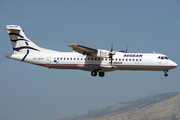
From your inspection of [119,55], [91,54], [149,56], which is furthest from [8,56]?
[149,56]

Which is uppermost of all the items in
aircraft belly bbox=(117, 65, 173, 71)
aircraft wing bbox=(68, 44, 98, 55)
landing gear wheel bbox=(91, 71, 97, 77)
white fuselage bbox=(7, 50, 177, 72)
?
aircraft wing bbox=(68, 44, 98, 55)

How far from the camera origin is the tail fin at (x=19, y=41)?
147 feet

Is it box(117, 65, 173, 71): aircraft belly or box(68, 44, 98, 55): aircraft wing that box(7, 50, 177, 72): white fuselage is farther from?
box(68, 44, 98, 55): aircraft wing

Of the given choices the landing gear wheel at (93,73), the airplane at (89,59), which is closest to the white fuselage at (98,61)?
the airplane at (89,59)

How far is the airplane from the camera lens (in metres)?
41.3

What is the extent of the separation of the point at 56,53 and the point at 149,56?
12.0 meters

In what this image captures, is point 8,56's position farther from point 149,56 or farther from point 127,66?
point 149,56

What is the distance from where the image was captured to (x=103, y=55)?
41500 millimetres

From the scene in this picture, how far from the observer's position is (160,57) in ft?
137

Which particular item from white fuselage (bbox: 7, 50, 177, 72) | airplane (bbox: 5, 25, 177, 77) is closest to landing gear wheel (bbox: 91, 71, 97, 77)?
airplane (bbox: 5, 25, 177, 77)

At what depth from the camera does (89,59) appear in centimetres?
4250

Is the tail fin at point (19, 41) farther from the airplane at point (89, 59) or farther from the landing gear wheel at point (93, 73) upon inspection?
the landing gear wheel at point (93, 73)

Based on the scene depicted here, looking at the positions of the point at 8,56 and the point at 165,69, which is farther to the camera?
the point at 8,56

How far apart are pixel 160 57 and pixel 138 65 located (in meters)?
2.94
